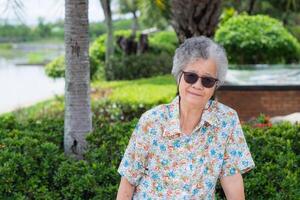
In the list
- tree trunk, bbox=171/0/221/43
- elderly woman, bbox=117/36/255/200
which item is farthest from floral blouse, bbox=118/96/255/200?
tree trunk, bbox=171/0/221/43

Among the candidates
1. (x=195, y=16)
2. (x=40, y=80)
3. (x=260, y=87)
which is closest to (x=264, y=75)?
(x=260, y=87)

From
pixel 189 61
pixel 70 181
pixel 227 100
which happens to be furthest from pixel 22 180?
pixel 227 100

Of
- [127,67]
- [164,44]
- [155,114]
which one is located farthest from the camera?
[164,44]

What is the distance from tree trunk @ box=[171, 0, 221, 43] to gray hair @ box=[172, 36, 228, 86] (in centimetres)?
555

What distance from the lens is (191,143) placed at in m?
3.40

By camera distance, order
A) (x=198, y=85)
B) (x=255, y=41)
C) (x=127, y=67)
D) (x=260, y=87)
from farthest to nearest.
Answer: (x=127, y=67)
(x=255, y=41)
(x=260, y=87)
(x=198, y=85)

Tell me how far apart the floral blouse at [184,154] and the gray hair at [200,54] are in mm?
228

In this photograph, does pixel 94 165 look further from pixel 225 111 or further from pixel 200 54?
pixel 200 54

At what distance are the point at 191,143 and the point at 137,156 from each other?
0.94 feet

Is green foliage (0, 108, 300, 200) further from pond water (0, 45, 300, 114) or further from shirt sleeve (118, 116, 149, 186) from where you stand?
pond water (0, 45, 300, 114)

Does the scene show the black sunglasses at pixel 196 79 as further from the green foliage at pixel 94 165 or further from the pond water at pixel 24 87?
the pond water at pixel 24 87

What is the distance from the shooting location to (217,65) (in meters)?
3.39

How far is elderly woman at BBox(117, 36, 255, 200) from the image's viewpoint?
3373 millimetres

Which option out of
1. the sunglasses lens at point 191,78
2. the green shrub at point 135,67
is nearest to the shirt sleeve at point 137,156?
the sunglasses lens at point 191,78
